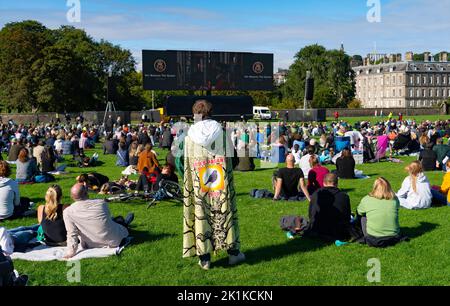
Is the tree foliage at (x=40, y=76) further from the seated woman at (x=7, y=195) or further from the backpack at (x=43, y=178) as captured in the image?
the seated woman at (x=7, y=195)

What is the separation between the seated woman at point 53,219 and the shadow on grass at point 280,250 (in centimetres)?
235

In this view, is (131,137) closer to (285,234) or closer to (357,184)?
(357,184)

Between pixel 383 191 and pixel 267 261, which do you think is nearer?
pixel 267 261

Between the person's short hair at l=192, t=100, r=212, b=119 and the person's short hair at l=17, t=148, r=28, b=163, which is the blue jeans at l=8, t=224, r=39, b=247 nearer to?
the person's short hair at l=192, t=100, r=212, b=119

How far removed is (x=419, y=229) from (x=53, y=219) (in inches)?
225

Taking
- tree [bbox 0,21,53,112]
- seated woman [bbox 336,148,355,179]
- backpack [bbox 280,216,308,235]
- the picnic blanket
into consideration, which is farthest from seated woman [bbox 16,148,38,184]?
tree [bbox 0,21,53,112]

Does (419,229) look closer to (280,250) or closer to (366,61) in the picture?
(280,250)

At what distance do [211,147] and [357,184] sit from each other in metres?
7.79

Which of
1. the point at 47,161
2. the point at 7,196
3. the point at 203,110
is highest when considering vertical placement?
the point at 203,110

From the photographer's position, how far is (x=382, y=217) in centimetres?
728

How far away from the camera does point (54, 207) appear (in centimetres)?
714

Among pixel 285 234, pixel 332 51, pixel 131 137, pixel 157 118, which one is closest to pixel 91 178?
pixel 285 234

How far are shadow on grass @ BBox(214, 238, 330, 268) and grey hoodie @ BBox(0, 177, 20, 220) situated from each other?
429 cm

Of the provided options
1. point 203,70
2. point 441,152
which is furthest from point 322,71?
point 441,152
